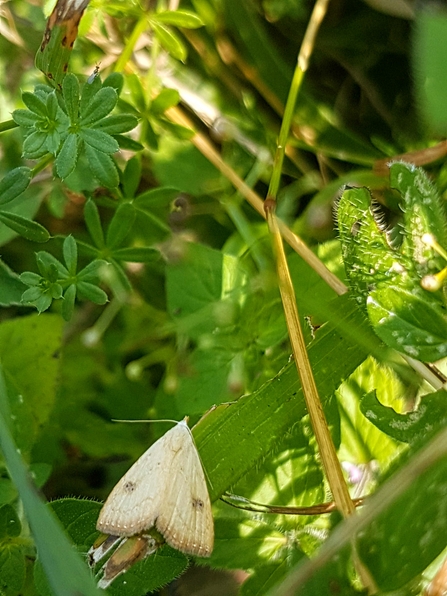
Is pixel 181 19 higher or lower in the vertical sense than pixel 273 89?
higher

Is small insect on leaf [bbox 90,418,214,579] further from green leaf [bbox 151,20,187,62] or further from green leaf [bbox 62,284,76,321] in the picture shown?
green leaf [bbox 151,20,187,62]

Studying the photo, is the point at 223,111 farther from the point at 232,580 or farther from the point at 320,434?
the point at 232,580

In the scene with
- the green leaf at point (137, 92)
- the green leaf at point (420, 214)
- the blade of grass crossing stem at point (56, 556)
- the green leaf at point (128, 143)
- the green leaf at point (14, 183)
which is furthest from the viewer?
the green leaf at point (137, 92)

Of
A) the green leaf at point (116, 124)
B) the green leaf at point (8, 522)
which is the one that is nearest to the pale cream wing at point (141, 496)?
the green leaf at point (8, 522)

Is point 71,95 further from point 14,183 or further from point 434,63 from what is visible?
point 434,63

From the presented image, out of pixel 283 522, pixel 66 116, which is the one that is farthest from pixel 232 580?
pixel 66 116

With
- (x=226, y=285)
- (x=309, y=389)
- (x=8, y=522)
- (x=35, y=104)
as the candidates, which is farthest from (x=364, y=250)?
(x=8, y=522)

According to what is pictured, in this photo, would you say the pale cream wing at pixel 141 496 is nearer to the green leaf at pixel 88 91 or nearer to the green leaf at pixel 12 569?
the green leaf at pixel 12 569
